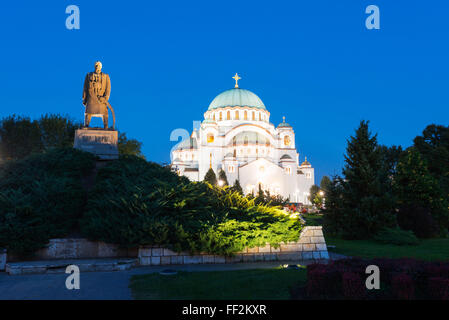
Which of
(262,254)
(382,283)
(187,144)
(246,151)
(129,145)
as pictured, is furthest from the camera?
(187,144)

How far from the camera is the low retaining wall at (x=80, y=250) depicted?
9.20 meters

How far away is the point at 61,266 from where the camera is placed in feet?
26.7

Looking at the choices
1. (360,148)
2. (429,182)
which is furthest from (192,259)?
(429,182)

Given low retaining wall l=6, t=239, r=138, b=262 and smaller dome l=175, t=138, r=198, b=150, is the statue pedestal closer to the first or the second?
low retaining wall l=6, t=239, r=138, b=262

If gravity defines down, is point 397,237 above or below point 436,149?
below

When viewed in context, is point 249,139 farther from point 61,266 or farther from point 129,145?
point 61,266

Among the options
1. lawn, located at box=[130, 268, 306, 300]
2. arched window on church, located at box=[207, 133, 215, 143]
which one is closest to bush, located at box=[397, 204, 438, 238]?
lawn, located at box=[130, 268, 306, 300]

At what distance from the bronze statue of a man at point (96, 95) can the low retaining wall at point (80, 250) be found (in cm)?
616

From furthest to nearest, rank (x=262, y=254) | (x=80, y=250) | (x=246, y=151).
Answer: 1. (x=246, y=151)
2. (x=262, y=254)
3. (x=80, y=250)

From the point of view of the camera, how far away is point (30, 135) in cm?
3064

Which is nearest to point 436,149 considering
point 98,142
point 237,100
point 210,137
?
point 98,142

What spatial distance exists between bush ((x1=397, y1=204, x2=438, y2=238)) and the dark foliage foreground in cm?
1309

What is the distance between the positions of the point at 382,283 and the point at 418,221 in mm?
13637
